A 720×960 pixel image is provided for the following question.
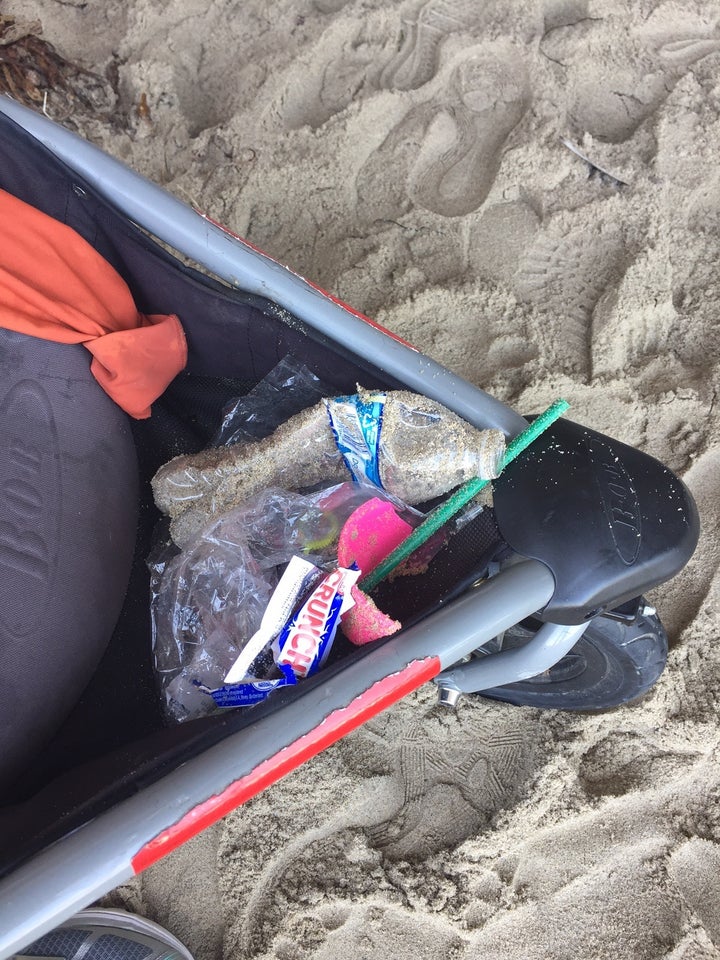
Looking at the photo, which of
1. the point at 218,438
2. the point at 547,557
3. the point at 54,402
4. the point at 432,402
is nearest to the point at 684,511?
the point at 547,557

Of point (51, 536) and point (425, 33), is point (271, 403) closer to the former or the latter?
point (51, 536)

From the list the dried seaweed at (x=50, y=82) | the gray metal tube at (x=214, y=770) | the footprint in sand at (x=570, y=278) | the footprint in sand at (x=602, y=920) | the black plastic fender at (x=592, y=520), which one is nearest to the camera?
the gray metal tube at (x=214, y=770)

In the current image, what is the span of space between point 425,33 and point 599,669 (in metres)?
1.21

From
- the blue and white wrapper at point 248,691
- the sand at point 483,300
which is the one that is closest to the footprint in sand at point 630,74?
the sand at point 483,300

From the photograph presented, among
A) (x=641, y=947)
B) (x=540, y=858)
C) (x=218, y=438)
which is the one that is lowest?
(x=641, y=947)

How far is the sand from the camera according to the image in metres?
1.03

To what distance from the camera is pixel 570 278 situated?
4.28 ft

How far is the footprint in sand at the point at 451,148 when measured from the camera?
1373mm

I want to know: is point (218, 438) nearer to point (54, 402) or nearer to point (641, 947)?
point (54, 402)

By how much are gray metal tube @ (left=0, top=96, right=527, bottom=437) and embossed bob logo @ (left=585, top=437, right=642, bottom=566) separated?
96 mm

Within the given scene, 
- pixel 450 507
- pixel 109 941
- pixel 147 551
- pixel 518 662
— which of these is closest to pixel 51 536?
pixel 147 551

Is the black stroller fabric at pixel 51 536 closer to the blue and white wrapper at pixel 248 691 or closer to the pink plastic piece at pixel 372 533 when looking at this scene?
the blue and white wrapper at pixel 248 691

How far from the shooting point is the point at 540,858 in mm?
1038

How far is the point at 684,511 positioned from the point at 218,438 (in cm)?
52
